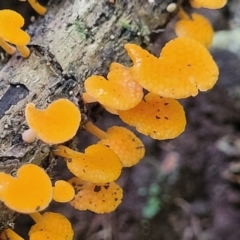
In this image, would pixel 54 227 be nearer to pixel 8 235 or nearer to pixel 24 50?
pixel 8 235

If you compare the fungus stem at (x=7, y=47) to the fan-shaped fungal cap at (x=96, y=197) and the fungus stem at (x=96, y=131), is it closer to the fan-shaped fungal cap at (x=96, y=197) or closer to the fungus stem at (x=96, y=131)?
the fungus stem at (x=96, y=131)

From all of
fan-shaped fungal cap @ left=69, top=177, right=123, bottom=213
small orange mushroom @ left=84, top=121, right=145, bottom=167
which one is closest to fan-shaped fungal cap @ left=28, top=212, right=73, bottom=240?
fan-shaped fungal cap @ left=69, top=177, right=123, bottom=213

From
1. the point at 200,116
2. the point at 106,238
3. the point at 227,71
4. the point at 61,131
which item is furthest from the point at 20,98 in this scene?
the point at 227,71

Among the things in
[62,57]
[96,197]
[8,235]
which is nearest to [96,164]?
[96,197]

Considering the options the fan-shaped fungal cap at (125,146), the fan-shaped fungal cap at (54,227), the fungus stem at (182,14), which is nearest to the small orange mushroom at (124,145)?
the fan-shaped fungal cap at (125,146)

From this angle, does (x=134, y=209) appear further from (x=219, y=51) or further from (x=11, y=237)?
(x=219, y=51)
